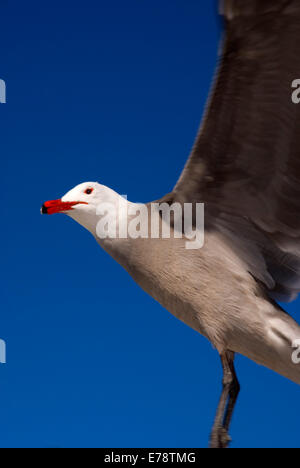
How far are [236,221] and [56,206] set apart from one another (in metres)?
0.77

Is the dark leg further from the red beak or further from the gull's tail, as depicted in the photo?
the red beak

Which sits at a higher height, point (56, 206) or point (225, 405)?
point (56, 206)

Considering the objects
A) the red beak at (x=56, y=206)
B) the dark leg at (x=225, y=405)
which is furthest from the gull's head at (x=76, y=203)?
the dark leg at (x=225, y=405)

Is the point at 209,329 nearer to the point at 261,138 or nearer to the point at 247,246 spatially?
the point at 247,246

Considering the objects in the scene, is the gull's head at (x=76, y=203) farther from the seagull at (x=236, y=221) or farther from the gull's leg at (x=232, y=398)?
the gull's leg at (x=232, y=398)

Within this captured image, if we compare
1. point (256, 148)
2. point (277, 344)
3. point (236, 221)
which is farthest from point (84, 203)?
point (277, 344)

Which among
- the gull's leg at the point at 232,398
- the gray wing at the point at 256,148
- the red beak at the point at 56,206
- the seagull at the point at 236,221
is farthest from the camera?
the red beak at the point at 56,206

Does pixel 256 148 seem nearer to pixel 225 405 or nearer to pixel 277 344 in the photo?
pixel 277 344

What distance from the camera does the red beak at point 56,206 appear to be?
9.09 ft

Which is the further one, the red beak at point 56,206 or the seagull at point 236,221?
the red beak at point 56,206

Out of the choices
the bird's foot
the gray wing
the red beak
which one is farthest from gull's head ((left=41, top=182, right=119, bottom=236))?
the bird's foot

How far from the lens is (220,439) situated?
2.45 m
